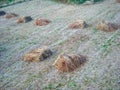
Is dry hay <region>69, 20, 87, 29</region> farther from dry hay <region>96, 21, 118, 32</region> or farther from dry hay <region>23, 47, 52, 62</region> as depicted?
dry hay <region>23, 47, 52, 62</region>

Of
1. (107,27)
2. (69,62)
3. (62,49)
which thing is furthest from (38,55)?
(107,27)

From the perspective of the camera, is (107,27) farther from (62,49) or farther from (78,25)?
(62,49)

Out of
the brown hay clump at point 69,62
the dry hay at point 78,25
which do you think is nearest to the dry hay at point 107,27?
the dry hay at point 78,25

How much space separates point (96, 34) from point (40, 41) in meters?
2.35

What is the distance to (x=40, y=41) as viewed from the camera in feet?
32.3

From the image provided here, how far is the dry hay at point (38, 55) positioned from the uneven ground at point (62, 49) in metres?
0.18

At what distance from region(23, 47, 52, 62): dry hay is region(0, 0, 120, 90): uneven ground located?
0.60 feet

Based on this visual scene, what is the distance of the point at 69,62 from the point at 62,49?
58.3 inches

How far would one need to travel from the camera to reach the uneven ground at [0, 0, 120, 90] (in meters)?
6.65

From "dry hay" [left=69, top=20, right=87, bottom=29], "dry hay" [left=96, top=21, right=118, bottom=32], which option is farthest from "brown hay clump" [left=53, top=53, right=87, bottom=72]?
"dry hay" [left=69, top=20, right=87, bottom=29]

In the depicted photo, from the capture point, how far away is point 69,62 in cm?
740

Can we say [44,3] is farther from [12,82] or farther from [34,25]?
[12,82]

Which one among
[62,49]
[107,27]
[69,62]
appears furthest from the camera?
[107,27]

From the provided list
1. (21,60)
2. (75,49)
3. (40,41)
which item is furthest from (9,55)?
(75,49)
